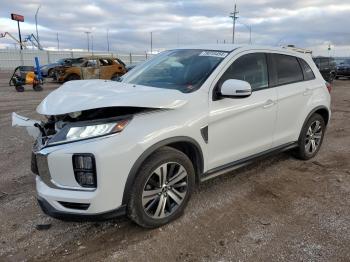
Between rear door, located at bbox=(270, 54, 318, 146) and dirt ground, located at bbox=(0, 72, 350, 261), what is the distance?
0.62 m

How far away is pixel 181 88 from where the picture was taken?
3.74 metres

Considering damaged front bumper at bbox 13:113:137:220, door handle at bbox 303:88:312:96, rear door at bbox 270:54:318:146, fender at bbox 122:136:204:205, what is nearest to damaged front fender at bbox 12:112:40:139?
damaged front bumper at bbox 13:113:137:220

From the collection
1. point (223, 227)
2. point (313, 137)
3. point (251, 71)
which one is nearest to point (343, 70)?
point (313, 137)

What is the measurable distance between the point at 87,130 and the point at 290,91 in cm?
289

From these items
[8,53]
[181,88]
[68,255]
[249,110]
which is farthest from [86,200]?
[8,53]

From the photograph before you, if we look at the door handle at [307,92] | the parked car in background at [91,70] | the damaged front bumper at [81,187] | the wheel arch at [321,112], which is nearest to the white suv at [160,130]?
the damaged front bumper at [81,187]

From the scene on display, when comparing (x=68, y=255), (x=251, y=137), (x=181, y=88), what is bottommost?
(x=68, y=255)

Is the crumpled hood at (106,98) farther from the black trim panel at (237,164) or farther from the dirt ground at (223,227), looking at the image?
the dirt ground at (223,227)

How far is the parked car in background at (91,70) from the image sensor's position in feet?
65.4

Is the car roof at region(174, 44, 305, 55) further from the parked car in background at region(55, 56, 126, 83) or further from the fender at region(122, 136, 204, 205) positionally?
the parked car in background at region(55, 56, 126, 83)

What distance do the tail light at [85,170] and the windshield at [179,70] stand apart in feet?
4.10

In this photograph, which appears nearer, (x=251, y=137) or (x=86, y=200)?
(x=86, y=200)

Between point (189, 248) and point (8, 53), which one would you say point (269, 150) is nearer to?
point (189, 248)

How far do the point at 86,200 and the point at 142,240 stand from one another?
0.71 metres
